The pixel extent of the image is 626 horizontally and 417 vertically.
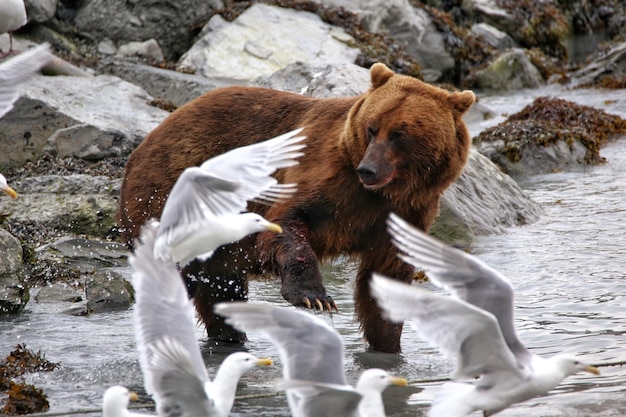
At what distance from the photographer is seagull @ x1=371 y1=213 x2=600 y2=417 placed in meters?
4.00

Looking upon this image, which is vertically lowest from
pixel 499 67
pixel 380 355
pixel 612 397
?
pixel 499 67

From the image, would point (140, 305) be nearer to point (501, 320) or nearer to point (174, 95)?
point (501, 320)

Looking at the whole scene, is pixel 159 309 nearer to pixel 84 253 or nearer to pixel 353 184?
pixel 353 184

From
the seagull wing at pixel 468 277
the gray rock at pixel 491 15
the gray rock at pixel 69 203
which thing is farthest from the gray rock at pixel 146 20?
the seagull wing at pixel 468 277

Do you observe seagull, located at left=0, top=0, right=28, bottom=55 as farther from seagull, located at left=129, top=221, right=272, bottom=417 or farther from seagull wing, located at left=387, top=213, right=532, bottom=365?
seagull wing, located at left=387, top=213, right=532, bottom=365

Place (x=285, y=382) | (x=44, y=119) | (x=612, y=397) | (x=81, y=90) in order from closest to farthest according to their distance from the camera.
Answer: (x=285, y=382)
(x=612, y=397)
(x=44, y=119)
(x=81, y=90)

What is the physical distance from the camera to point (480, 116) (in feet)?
50.2

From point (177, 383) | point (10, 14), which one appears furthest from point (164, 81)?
point (177, 383)

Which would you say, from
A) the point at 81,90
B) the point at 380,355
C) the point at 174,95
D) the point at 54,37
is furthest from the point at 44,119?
the point at 380,355

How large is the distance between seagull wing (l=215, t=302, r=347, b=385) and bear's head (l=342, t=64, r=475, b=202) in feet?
6.72

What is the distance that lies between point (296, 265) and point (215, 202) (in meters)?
1.47

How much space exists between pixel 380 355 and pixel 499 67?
12767 millimetres

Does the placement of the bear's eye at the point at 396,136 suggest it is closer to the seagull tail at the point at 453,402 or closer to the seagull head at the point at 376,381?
the seagull tail at the point at 453,402

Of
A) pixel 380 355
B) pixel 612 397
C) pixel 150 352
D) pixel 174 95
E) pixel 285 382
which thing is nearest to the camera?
pixel 285 382
